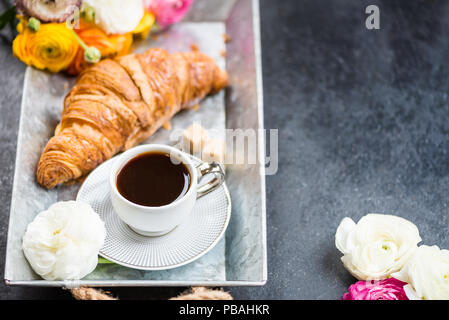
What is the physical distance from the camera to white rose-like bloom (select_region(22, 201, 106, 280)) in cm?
110

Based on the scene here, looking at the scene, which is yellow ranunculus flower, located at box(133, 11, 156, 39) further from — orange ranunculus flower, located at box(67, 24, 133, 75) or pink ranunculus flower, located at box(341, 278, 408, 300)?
pink ranunculus flower, located at box(341, 278, 408, 300)

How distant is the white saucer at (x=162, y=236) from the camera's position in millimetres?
1172

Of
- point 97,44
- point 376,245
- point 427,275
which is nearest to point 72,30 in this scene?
point 97,44

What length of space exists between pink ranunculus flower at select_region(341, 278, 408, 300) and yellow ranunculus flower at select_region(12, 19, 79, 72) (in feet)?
3.21

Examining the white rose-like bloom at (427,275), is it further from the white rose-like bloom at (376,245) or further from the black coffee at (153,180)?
the black coffee at (153,180)

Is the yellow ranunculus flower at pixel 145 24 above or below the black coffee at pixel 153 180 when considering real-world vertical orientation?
above

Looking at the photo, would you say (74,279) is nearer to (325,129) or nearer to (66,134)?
(66,134)

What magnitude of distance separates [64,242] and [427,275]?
78cm

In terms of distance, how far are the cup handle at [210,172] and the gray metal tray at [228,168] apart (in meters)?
0.11

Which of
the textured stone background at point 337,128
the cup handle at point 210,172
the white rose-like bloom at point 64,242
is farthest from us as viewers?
the textured stone background at point 337,128

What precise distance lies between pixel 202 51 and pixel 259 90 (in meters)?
0.36

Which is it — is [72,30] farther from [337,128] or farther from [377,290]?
[377,290]

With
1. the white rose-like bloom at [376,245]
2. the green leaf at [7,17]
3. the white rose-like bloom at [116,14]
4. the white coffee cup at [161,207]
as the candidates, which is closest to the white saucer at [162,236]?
the white coffee cup at [161,207]
